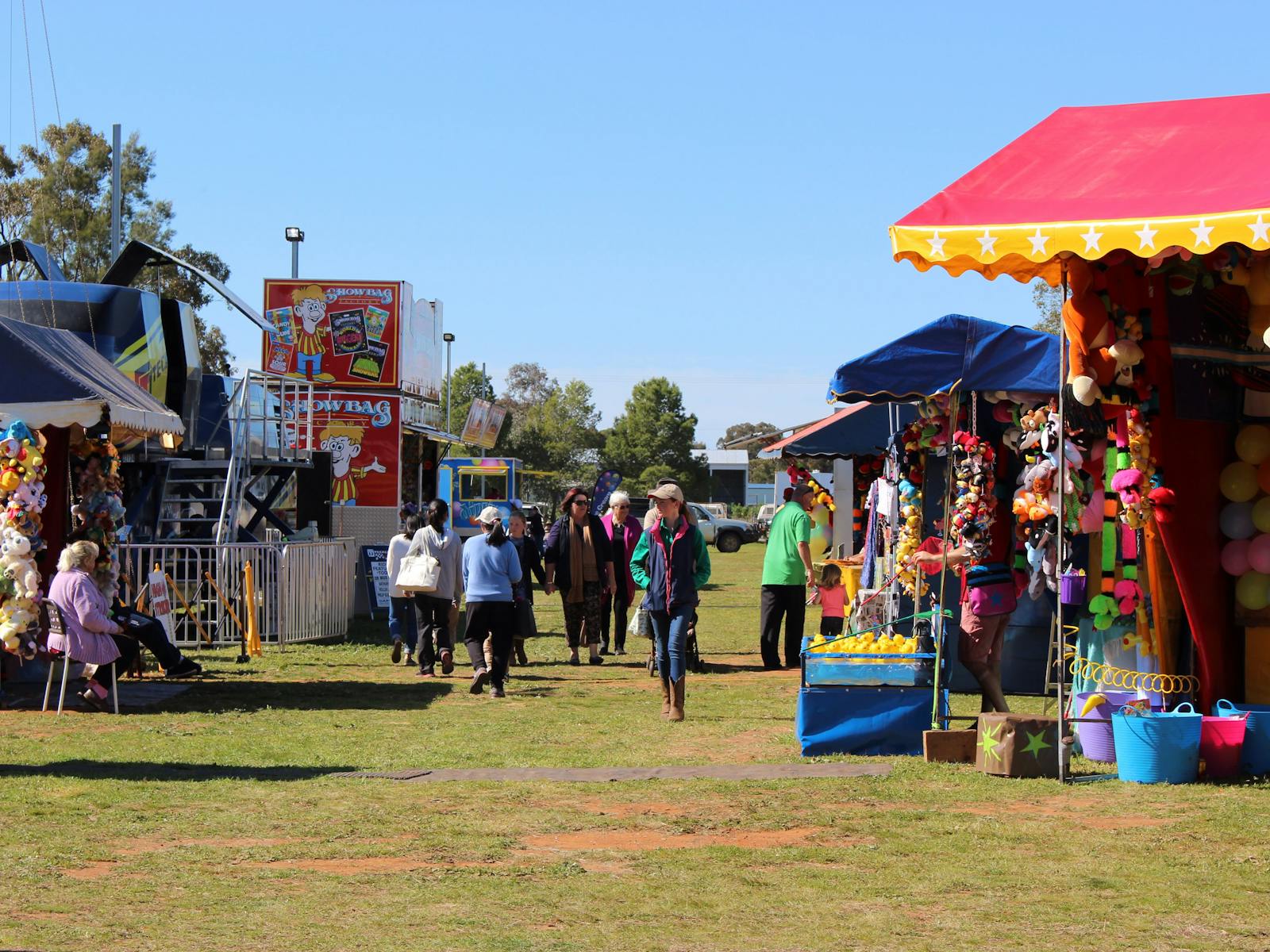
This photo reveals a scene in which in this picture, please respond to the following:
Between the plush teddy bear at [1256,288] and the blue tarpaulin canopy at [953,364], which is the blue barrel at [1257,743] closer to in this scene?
the plush teddy bear at [1256,288]

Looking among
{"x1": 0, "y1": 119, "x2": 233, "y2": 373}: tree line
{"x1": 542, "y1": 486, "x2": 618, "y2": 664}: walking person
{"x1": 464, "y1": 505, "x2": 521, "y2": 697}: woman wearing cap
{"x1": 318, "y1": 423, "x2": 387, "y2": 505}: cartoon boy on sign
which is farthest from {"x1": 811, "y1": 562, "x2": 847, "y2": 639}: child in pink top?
{"x1": 0, "y1": 119, "x2": 233, "y2": 373}: tree line

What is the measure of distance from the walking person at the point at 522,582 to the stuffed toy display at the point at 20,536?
159 inches

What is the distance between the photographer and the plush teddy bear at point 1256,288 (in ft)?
29.3

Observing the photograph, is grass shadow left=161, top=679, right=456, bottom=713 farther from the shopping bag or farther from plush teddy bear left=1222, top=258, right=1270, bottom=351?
plush teddy bear left=1222, top=258, right=1270, bottom=351

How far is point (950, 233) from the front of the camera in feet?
28.1

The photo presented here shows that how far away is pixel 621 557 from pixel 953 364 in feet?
22.4

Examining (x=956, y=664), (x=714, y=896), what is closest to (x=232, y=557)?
(x=956, y=664)

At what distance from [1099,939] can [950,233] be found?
4186 mm

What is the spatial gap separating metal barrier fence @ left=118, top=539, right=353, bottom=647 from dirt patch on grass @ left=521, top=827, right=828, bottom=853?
1054 cm

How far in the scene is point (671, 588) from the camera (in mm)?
11828

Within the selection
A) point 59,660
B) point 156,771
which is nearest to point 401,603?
point 59,660

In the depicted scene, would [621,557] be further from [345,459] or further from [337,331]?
[337,331]

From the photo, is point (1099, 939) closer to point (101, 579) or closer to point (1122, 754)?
point (1122, 754)

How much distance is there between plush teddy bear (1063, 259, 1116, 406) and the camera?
909cm
